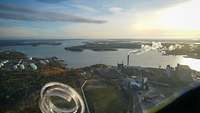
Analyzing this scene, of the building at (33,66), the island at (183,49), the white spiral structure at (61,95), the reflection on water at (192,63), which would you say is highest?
the island at (183,49)

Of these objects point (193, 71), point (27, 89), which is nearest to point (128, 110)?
point (193, 71)

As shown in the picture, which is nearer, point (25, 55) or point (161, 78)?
point (161, 78)

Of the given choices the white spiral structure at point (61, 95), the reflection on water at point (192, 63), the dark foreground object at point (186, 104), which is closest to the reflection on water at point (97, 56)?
the reflection on water at point (192, 63)

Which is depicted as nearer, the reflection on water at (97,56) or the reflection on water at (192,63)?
the reflection on water at (192,63)

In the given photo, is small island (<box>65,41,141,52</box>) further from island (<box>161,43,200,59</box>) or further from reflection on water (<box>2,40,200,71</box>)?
island (<box>161,43,200,59</box>)

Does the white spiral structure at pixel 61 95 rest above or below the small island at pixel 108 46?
below

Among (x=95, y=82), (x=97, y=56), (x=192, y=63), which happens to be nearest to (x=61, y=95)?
(x=95, y=82)

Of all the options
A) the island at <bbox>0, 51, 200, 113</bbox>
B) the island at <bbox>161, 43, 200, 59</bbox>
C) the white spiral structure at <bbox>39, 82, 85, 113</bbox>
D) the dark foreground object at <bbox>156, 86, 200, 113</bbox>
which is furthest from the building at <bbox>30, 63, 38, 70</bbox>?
the dark foreground object at <bbox>156, 86, 200, 113</bbox>

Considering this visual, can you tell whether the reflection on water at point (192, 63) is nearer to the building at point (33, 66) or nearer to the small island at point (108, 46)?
the small island at point (108, 46)

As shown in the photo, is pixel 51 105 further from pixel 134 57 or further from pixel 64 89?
pixel 134 57
